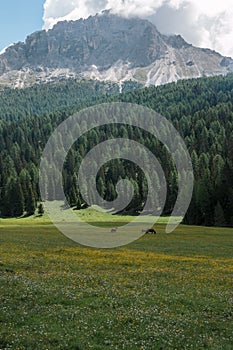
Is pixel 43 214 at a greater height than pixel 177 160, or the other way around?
pixel 177 160

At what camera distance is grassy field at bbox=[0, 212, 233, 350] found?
14.8 meters

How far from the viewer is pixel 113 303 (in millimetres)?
19672

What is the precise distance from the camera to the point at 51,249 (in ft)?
137

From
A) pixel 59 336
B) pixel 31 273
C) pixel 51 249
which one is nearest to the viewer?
pixel 59 336

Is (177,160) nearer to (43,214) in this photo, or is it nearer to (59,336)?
(43,214)

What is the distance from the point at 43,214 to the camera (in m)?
156

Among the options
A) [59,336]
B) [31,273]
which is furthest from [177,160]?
[59,336]

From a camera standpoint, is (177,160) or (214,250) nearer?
(214,250)

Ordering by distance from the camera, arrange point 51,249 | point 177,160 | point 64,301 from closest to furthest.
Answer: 1. point 64,301
2. point 51,249
3. point 177,160

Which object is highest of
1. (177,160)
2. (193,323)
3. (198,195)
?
(177,160)

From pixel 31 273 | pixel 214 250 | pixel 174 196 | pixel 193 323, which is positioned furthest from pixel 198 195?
pixel 193 323

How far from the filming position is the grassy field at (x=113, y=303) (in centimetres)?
1476

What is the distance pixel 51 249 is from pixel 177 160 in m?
146

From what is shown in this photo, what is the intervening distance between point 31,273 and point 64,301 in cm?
811
